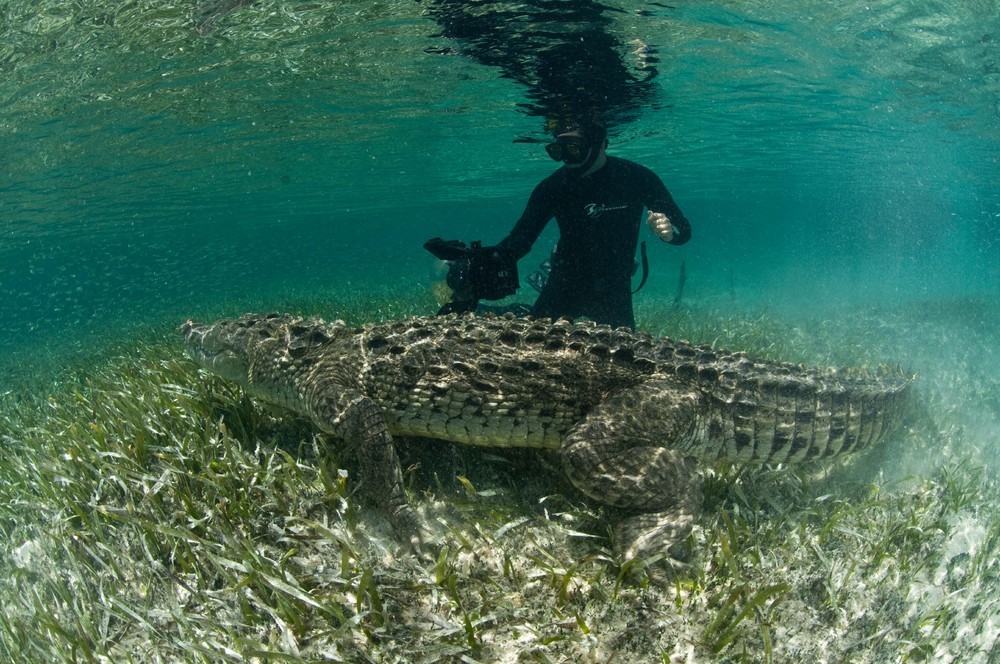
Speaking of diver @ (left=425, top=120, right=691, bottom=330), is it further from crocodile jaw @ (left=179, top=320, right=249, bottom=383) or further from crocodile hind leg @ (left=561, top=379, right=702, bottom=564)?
crocodile hind leg @ (left=561, top=379, right=702, bottom=564)

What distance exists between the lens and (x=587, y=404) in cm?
321

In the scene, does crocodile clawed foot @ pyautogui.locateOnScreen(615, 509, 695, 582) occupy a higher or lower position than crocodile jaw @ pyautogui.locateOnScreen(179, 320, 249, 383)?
lower

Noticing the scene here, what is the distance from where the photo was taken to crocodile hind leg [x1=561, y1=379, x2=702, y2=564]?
279 centimetres

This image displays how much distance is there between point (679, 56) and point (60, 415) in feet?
40.1

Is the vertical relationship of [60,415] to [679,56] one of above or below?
below

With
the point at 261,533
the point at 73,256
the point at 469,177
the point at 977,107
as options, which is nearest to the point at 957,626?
the point at 261,533

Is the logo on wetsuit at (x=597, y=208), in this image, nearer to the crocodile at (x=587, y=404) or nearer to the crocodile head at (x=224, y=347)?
the crocodile at (x=587, y=404)

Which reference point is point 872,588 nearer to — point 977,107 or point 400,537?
point 400,537

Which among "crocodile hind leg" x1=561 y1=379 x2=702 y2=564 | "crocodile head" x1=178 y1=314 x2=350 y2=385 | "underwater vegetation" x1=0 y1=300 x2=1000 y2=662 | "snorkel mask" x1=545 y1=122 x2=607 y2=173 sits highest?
"snorkel mask" x1=545 y1=122 x2=607 y2=173

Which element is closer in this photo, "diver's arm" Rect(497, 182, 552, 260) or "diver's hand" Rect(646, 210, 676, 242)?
"diver's hand" Rect(646, 210, 676, 242)

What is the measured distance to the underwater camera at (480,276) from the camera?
632 centimetres

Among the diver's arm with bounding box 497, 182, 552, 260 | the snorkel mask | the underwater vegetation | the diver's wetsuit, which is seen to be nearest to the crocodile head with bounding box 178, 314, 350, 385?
the underwater vegetation

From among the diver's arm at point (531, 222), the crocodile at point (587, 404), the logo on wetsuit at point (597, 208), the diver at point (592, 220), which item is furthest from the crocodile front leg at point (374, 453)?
the logo on wetsuit at point (597, 208)

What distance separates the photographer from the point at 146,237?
155ft
